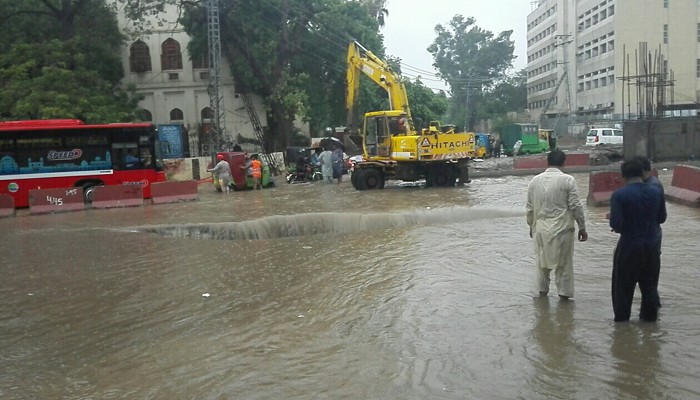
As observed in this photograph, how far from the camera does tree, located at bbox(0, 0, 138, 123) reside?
31.2 meters

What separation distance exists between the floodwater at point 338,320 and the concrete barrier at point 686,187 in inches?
37.3

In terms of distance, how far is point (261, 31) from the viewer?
3972 centimetres

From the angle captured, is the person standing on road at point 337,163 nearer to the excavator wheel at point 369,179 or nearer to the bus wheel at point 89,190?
the excavator wheel at point 369,179

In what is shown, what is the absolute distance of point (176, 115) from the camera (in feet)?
153

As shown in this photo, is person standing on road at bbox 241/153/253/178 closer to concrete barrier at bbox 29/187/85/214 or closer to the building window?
concrete barrier at bbox 29/187/85/214

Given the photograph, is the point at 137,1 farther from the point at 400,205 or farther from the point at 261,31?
the point at 400,205

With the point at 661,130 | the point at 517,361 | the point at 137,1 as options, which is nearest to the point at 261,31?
the point at 137,1

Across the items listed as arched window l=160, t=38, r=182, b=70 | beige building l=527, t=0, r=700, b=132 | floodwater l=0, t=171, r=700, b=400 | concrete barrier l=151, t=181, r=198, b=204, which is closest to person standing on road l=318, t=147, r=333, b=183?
concrete barrier l=151, t=181, r=198, b=204

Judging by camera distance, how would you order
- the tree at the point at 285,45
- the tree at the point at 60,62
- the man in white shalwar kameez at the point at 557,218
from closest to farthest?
the man in white shalwar kameez at the point at 557,218, the tree at the point at 60,62, the tree at the point at 285,45

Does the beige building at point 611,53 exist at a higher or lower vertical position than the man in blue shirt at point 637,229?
higher

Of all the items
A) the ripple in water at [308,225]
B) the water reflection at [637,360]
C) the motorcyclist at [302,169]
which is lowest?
the water reflection at [637,360]

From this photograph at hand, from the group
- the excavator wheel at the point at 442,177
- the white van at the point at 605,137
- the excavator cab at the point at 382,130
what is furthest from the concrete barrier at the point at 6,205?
the white van at the point at 605,137

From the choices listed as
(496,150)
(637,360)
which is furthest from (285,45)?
(637,360)

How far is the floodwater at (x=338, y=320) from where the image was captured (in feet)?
17.4
